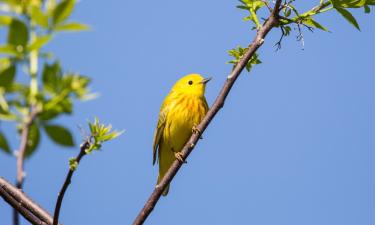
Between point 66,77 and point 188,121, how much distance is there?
4.95 m

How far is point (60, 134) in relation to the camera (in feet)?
2.57

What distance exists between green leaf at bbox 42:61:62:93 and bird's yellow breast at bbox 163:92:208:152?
485cm

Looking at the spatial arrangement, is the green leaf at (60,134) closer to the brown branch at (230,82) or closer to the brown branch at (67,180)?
the brown branch at (67,180)

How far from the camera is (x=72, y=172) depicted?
1233 mm

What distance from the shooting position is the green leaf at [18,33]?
727 mm

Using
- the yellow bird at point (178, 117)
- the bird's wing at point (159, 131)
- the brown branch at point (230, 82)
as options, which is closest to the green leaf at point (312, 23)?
the brown branch at point (230, 82)

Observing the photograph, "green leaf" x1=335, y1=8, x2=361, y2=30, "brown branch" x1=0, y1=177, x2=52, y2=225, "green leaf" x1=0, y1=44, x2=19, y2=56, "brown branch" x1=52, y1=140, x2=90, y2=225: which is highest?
"green leaf" x1=0, y1=44, x2=19, y2=56

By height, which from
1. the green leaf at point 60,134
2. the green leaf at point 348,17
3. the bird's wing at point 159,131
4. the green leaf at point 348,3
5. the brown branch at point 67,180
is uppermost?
the green leaf at point 348,3

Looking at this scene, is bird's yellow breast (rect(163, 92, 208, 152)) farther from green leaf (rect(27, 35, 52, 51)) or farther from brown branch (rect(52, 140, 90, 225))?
green leaf (rect(27, 35, 52, 51))

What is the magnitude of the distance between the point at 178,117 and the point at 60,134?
5.02 m

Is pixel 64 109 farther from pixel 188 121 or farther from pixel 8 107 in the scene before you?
pixel 188 121

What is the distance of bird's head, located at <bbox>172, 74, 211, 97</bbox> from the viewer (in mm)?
6219

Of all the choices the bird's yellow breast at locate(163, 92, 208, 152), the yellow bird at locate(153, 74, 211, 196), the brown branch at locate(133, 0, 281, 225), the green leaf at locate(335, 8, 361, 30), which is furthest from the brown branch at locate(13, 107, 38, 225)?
the bird's yellow breast at locate(163, 92, 208, 152)

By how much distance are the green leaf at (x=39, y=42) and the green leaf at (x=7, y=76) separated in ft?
0.13
